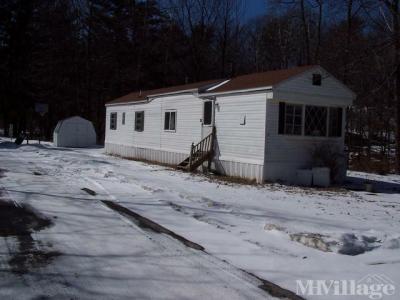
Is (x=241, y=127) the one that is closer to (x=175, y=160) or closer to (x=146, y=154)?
(x=175, y=160)

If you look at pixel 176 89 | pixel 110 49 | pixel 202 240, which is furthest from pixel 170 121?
pixel 110 49

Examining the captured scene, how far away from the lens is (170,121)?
65.8 ft

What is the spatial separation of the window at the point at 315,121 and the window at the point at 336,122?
31cm

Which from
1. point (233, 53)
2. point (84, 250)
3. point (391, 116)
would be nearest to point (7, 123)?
point (233, 53)

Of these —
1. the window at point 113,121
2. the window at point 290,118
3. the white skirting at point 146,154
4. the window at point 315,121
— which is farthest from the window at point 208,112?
the window at point 113,121

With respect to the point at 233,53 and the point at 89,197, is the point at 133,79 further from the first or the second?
the point at 89,197

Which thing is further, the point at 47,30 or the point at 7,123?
the point at 7,123

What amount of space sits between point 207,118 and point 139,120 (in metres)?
6.64

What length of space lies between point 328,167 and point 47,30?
34374 mm

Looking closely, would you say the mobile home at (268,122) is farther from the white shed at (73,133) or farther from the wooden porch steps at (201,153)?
the white shed at (73,133)

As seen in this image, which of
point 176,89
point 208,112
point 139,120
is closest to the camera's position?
point 208,112

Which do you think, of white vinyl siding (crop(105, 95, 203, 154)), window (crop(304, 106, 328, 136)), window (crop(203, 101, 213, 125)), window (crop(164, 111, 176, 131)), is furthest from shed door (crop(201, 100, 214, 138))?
window (crop(304, 106, 328, 136))

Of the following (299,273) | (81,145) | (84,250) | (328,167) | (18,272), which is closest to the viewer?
(18,272)

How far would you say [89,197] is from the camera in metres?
10.3
